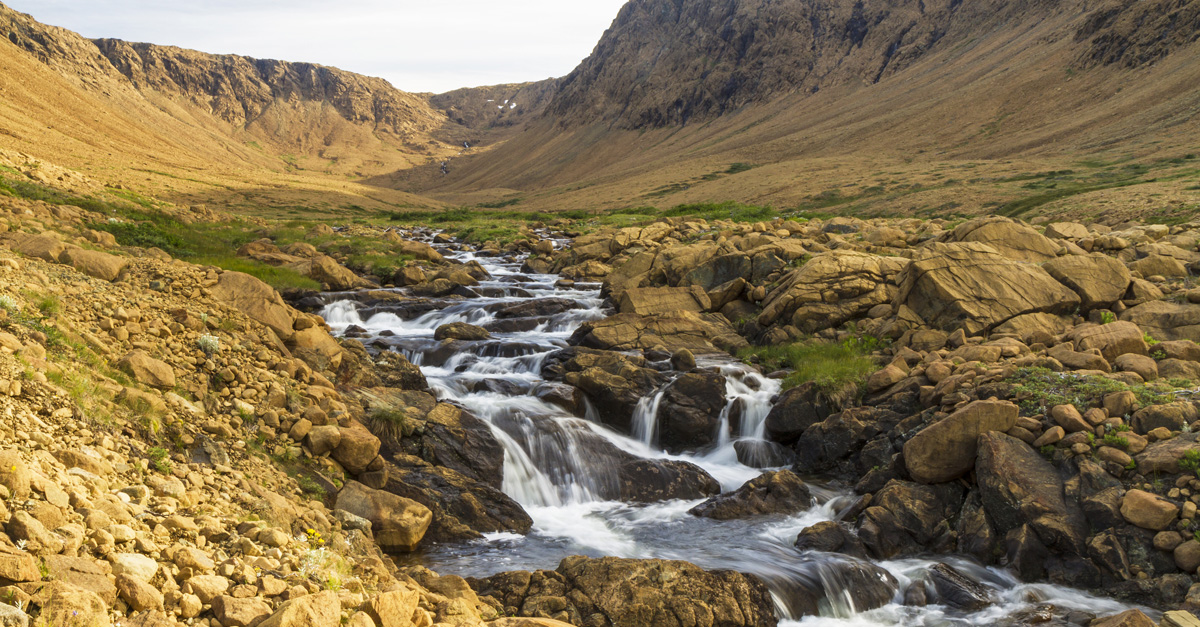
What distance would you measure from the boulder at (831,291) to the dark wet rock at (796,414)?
362 cm

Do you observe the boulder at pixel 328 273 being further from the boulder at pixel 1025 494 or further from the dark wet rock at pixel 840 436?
the boulder at pixel 1025 494

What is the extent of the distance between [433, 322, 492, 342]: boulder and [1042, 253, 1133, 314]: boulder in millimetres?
11849

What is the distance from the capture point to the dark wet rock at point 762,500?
959cm

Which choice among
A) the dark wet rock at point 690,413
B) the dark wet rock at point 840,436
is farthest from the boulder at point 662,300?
the dark wet rock at point 840,436

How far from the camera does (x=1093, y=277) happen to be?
13.7 metres

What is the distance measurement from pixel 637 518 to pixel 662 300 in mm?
8944

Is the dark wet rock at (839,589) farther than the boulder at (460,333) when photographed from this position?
No

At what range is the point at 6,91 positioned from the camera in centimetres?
7681

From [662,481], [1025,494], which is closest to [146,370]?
[662,481]

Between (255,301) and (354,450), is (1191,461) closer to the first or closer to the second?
(354,450)

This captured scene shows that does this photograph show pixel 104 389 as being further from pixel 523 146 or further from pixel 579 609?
pixel 523 146

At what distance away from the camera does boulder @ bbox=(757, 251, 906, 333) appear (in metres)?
15.5

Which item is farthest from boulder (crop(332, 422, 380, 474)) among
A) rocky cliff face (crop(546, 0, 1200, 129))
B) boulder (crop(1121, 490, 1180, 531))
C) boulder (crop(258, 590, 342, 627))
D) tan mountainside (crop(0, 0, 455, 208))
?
rocky cliff face (crop(546, 0, 1200, 129))

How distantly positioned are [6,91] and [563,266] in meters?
82.1
